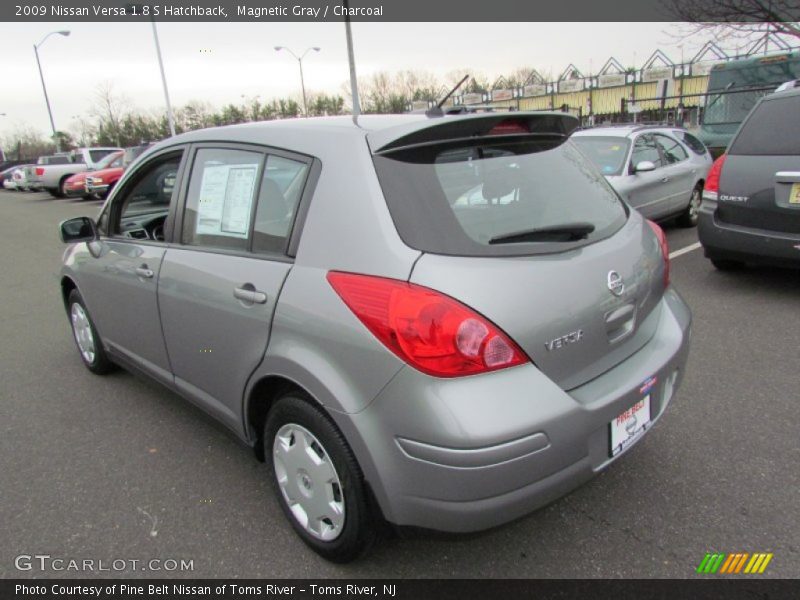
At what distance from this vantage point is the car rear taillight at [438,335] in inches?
69.0

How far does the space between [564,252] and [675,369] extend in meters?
0.79

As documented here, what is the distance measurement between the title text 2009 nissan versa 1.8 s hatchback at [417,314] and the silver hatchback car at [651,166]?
191 inches

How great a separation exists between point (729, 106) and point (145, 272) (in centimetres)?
1499

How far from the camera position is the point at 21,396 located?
3.94 meters

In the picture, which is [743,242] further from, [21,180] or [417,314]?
[21,180]

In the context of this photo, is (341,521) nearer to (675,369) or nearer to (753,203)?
(675,369)

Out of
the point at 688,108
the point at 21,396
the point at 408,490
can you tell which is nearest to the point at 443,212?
the point at 408,490

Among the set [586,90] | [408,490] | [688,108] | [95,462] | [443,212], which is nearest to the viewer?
[408,490]

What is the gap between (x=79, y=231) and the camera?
357 centimetres

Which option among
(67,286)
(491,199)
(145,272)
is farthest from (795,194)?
(67,286)

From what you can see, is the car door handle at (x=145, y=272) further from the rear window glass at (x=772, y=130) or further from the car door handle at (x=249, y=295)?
the rear window glass at (x=772, y=130)

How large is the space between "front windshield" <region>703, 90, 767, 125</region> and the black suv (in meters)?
9.93

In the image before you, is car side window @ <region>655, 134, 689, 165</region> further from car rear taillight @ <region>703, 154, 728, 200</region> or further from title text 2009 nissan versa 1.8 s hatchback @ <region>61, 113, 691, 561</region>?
title text 2009 nissan versa 1.8 s hatchback @ <region>61, 113, 691, 561</region>

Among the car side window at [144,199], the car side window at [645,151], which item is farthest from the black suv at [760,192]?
the car side window at [144,199]
